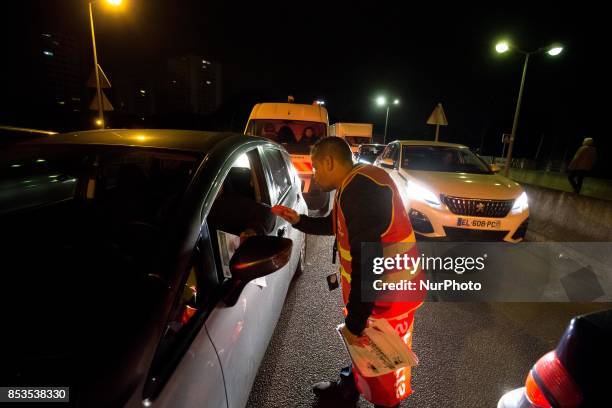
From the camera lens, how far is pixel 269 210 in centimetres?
231

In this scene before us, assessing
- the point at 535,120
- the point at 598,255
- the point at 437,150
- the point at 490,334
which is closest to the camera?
the point at 490,334

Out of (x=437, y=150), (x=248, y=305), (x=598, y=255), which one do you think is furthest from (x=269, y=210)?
(x=437, y=150)

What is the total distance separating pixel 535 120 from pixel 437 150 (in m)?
34.2

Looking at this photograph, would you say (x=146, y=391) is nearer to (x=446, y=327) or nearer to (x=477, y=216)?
(x=446, y=327)

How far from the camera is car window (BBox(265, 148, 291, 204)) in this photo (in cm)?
294

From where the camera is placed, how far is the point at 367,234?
5.31ft

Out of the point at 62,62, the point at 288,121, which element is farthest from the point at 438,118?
the point at 62,62

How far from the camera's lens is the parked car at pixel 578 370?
1035 millimetres

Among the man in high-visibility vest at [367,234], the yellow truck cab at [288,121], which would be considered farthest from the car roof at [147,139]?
the yellow truck cab at [288,121]

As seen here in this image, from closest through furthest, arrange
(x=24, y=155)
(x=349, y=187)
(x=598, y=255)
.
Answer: (x=349, y=187) → (x=24, y=155) → (x=598, y=255)

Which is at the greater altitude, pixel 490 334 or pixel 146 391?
pixel 146 391

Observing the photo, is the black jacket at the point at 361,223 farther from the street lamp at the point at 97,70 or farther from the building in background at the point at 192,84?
the building in background at the point at 192,84

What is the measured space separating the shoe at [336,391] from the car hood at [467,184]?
139 inches

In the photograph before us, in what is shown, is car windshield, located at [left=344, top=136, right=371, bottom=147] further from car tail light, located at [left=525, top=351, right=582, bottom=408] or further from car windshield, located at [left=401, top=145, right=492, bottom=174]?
car tail light, located at [left=525, top=351, right=582, bottom=408]
